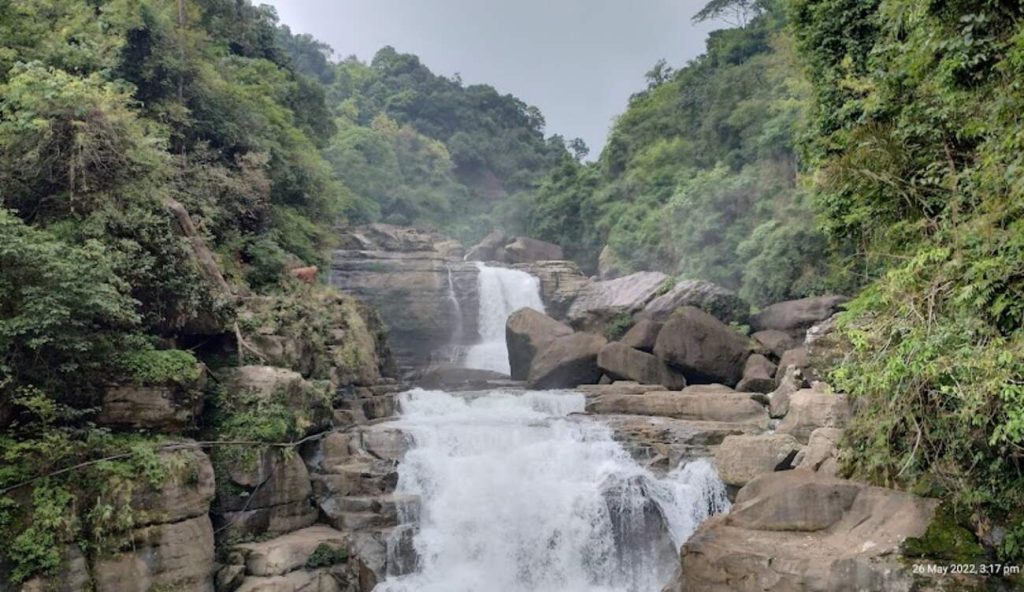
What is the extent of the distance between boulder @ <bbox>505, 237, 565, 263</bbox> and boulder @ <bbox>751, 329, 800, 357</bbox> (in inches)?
678

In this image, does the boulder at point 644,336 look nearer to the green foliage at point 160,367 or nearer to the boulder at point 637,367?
the boulder at point 637,367

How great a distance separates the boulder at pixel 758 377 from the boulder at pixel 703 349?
63 cm

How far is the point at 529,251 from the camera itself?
37594 mm

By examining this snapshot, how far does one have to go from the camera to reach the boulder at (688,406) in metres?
16.8

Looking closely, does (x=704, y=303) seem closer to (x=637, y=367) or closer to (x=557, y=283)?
(x=637, y=367)

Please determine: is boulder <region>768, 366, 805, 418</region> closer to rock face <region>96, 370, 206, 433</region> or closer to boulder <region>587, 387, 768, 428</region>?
boulder <region>587, 387, 768, 428</region>

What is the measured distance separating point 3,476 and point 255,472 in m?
3.76

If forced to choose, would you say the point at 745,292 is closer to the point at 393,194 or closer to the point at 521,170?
the point at 393,194

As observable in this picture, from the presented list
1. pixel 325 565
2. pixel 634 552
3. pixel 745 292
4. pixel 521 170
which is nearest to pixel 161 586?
pixel 325 565

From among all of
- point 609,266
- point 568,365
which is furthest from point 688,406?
point 609,266

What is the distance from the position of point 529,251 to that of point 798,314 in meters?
18.1

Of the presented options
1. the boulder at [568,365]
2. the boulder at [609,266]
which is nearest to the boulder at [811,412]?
the boulder at [568,365]

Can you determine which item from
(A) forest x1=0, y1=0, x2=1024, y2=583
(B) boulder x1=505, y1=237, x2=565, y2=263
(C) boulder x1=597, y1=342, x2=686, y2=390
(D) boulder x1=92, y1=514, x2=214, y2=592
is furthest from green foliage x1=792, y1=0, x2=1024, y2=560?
(B) boulder x1=505, y1=237, x2=565, y2=263

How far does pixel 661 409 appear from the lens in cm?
1748
